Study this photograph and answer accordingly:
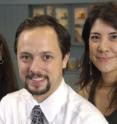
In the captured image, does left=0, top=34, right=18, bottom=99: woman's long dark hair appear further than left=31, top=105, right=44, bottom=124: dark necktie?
Yes

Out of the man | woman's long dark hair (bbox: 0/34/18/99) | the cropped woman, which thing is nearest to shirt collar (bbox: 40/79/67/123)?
the man

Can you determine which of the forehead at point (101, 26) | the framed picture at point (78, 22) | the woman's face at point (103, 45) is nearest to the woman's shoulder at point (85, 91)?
the woman's face at point (103, 45)

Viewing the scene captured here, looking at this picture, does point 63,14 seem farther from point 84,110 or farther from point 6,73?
point 84,110

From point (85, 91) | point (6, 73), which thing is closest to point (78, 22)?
point (6, 73)

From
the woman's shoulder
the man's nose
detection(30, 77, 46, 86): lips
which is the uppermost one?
the man's nose

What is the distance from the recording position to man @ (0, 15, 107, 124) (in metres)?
1.30

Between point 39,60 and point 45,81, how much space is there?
0.09 m

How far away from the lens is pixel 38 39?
1.32 metres

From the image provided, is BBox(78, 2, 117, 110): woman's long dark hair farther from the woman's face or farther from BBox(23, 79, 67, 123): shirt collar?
BBox(23, 79, 67, 123): shirt collar

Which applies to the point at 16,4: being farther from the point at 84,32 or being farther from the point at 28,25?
the point at 28,25

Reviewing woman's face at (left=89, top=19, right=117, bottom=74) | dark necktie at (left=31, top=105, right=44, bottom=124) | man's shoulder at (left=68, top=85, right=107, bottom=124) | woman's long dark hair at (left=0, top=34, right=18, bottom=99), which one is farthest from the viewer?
woman's long dark hair at (left=0, top=34, right=18, bottom=99)

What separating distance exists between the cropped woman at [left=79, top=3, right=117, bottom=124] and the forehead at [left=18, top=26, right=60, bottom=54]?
0.35 metres

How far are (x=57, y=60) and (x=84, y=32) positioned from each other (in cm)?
49

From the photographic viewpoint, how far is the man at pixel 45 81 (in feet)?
4.26
